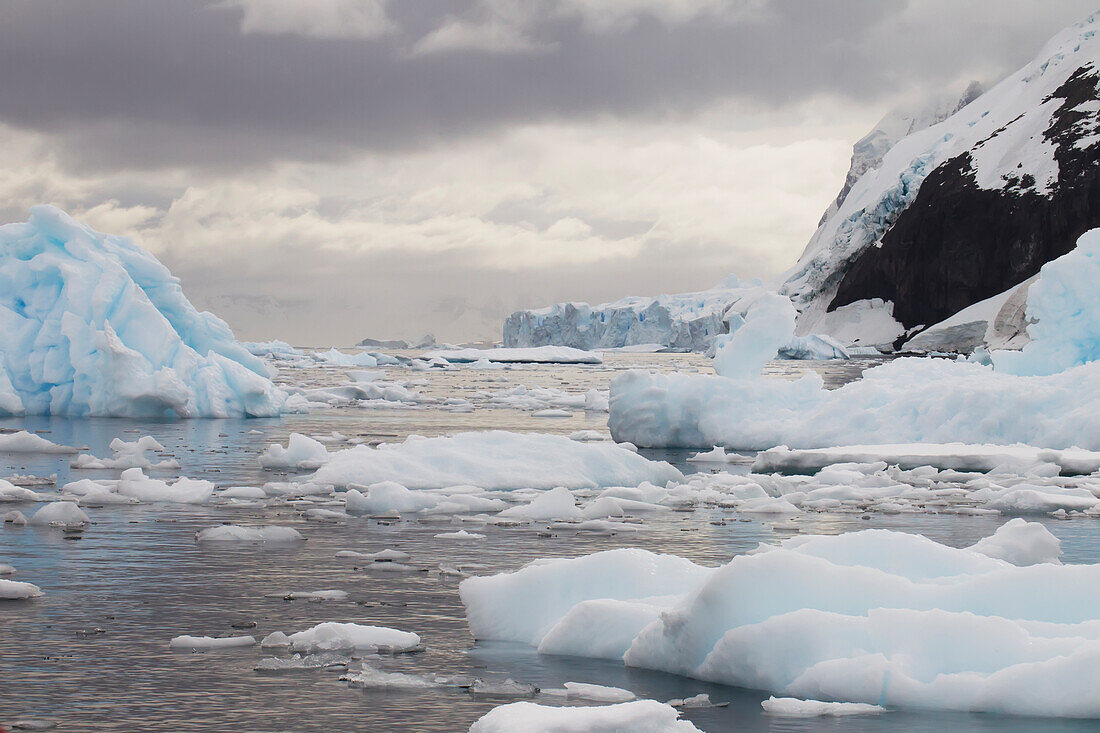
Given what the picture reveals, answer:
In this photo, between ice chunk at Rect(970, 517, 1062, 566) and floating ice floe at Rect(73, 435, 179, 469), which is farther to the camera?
floating ice floe at Rect(73, 435, 179, 469)

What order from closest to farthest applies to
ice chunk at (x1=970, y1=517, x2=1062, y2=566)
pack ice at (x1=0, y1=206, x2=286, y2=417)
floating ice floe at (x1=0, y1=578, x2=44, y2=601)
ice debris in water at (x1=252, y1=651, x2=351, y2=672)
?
ice debris in water at (x1=252, y1=651, x2=351, y2=672) → floating ice floe at (x1=0, y1=578, x2=44, y2=601) → ice chunk at (x1=970, y1=517, x2=1062, y2=566) → pack ice at (x1=0, y1=206, x2=286, y2=417)

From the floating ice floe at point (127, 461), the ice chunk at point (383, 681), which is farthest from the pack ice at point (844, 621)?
the floating ice floe at point (127, 461)

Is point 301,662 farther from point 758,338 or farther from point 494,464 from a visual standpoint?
point 758,338

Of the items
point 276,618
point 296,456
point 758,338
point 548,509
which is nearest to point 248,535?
point 548,509

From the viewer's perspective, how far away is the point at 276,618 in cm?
750

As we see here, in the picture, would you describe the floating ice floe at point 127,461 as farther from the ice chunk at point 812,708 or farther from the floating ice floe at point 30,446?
the ice chunk at point 812,708

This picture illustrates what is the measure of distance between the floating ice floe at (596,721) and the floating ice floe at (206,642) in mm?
2322

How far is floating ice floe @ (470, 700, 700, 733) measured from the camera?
480cm

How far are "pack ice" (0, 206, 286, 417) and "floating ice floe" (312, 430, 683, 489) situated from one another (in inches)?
423

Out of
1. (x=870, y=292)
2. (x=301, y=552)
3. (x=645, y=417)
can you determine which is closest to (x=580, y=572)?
(x=301, y=552)

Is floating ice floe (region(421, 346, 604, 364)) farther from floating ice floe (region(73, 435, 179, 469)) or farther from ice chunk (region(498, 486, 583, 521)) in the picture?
ice chunk (region(498, 486, 583, 521))

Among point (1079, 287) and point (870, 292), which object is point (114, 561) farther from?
point (870, 292)

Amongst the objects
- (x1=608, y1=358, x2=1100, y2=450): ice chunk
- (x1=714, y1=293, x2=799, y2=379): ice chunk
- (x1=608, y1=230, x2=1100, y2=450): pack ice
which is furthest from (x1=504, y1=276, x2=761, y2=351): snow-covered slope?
(x1=608, y1=358, x2=1100, y2=450): ice chunk

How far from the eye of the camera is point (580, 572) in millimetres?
7426
